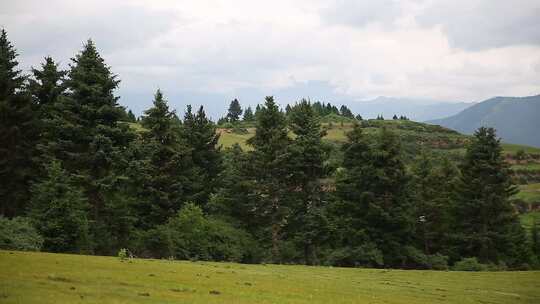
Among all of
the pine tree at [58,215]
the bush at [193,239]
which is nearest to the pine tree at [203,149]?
the bush at [193,239]

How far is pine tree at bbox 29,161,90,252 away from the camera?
36094mm

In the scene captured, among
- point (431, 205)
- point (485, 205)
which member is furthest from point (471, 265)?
point (431, 205)

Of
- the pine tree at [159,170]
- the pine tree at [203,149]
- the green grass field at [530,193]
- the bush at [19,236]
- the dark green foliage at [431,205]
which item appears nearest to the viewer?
the bush at [19,236]

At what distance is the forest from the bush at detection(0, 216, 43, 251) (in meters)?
4.05

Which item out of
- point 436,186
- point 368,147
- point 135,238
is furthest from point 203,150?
point 436,186

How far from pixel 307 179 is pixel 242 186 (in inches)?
303

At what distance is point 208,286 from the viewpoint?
75.9 ft

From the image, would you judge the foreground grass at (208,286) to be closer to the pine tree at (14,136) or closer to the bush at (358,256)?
the bush at (358,256)

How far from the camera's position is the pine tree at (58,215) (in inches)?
1421

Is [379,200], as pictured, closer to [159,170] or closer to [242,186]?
[242,186]

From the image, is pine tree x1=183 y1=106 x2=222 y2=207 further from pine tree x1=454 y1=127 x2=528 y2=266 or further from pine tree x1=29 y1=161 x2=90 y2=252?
pine tree x1=454 y1=127 x2=528 y2=266

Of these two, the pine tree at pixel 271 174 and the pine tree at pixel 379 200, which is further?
the pine tree at pixel 271 174

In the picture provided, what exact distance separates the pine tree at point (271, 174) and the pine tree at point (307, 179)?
1.16 m

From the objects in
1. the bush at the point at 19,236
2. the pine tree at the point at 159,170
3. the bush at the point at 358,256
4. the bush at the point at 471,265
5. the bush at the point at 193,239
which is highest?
the pine tree at the point at 159,170
